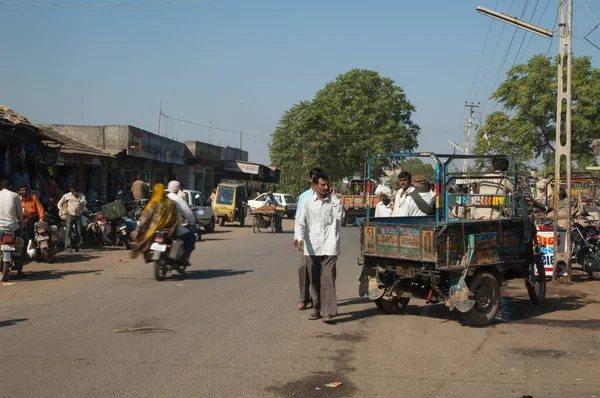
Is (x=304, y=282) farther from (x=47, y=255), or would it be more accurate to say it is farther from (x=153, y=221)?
(x=47, y=255)

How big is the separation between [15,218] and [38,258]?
338 centimetres

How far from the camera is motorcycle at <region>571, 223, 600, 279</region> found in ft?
44.3

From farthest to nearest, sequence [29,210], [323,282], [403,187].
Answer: [29,210] → [403,187] → [323,282]

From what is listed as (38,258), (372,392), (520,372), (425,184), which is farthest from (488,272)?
(38,258)

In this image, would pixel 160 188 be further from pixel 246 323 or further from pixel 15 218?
pixel 246 323

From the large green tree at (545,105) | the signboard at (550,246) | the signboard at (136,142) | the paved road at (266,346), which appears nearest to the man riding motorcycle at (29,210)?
the paved road at (266,346)

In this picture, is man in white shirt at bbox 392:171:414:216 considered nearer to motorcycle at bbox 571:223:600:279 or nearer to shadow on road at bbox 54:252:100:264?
motorcycle at bbox 571:223:600:279

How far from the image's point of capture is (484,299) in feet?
28.6

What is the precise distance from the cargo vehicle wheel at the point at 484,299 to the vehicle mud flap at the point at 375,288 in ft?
3.68

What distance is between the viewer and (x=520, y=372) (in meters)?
6.38

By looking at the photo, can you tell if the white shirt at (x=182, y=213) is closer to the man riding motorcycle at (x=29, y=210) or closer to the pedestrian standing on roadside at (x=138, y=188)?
the man riding motorcycle at (x=29, y=210)

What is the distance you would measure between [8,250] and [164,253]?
2.64 metres

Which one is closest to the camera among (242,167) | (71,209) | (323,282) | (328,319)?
(328,319)

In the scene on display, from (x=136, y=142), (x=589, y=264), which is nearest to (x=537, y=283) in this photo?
(x=589, y=264)
